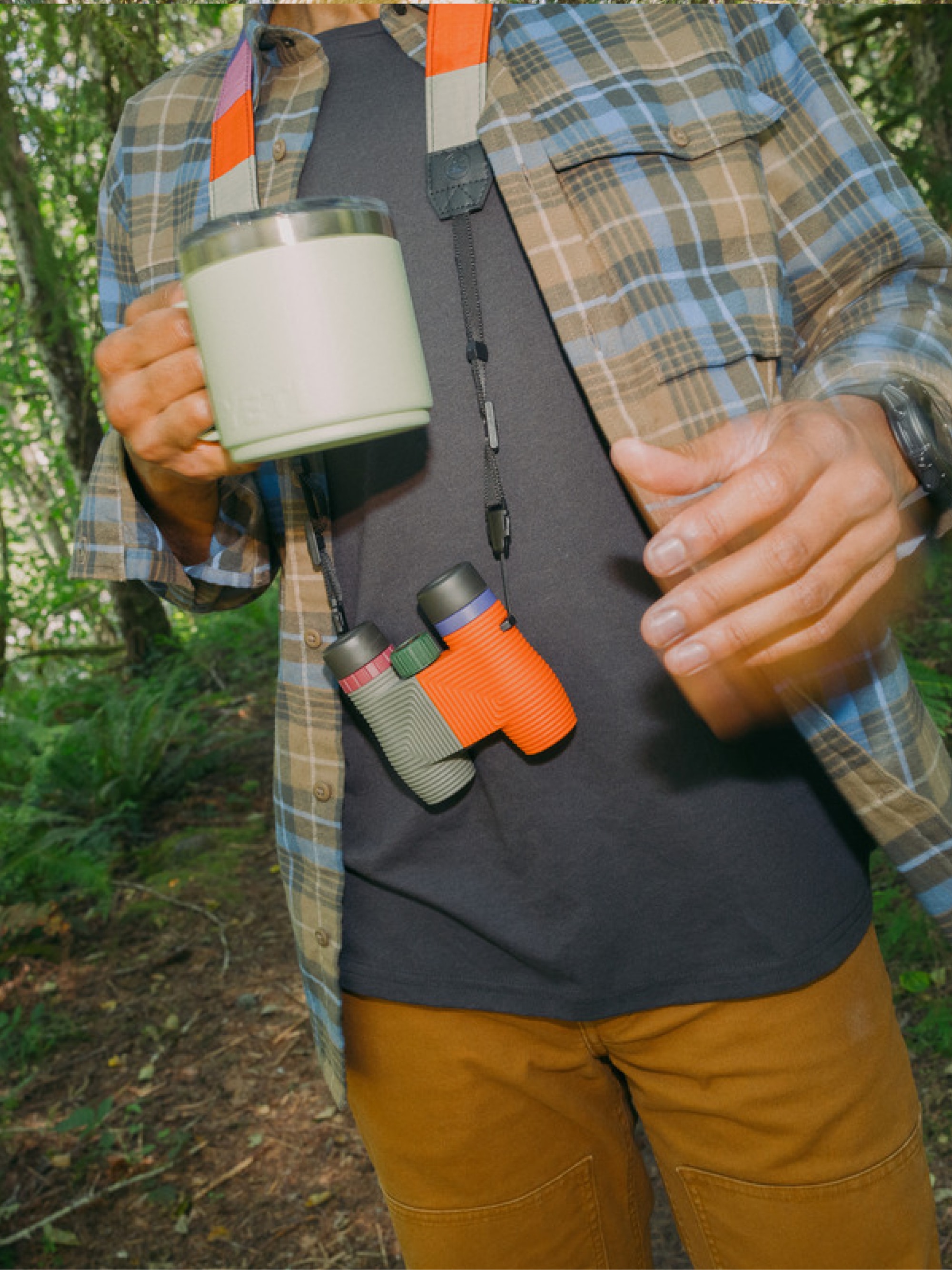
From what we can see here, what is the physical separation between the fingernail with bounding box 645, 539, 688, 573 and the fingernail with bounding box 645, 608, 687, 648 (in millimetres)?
33

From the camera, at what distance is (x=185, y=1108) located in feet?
10.1

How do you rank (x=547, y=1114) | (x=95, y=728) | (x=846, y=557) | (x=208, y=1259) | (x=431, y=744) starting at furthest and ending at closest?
1. (x=95, y=728)
2. (x=208, y=1259)
3. (x=547, y=1114)
4. (x=431, y=744)
5. (x=846, y=557)

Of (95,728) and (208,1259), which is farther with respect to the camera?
(95,728)

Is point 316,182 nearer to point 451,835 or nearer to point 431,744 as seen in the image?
point 431,744

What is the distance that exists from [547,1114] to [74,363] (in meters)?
6.04

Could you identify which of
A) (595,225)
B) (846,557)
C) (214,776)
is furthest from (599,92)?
(214,776)

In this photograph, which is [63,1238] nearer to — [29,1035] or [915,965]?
[29,1035]

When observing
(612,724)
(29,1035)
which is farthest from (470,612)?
(29,1035)

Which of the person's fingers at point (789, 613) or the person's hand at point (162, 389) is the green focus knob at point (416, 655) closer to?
the person's hand at point (162, 389)

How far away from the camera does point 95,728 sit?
17.3 feet

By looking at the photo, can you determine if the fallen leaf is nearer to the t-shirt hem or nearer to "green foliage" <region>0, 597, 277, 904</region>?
"green foliage" <region>0, 597, 277, 904</region>

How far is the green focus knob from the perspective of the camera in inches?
44.9

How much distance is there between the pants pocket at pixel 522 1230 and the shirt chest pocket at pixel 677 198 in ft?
3.59

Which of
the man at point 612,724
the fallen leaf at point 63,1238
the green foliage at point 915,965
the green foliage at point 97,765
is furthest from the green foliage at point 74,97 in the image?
the green foliage at point 915,965
